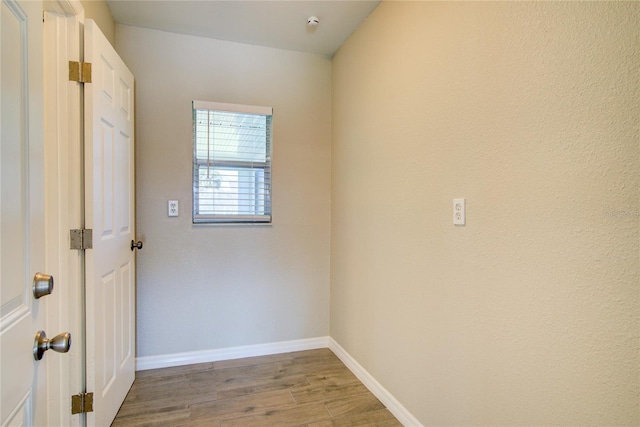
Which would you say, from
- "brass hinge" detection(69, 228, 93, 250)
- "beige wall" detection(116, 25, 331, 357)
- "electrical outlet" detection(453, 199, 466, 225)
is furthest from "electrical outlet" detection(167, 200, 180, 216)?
"electrical outlet" detection(453, 199, 466, 225)

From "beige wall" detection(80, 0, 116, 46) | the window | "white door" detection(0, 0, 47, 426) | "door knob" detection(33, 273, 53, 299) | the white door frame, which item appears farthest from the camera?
the window

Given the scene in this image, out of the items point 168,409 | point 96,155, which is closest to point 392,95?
point 96,155

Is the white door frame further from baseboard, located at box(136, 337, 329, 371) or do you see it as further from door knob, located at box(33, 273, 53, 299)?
baseboard, located at box(136, 337, 329, 371)

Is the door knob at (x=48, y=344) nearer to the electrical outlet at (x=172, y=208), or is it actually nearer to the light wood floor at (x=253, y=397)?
the light wood floor at (x=253, y=397)

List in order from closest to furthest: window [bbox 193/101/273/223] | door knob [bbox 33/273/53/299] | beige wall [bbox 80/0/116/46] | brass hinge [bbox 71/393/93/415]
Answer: door knob [bbox 33/273/53/299], brass hinge [bbox 71/393/93/415], beige wall [bbox 80/0/116/46], window [bbox 193/101/273/223]

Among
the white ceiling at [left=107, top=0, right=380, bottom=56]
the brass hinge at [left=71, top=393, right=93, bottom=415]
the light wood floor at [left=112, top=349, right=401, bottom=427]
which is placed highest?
the white ceiling at [left=107, top=0, right=380, bottom=56]

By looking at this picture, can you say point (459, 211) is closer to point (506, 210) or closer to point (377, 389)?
point (506, 210)

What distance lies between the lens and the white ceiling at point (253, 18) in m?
2.11

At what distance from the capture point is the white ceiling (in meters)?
2.11

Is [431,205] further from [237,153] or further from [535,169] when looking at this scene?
[237,153]

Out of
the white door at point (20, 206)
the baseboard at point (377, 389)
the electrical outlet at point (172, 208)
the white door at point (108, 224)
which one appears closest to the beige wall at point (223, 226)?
the electrical outlet at point (172, 208)

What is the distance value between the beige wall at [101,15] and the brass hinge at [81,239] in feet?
3.67

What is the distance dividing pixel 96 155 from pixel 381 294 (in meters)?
1.79

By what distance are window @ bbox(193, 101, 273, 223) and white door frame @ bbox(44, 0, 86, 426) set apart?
1.02 metres
